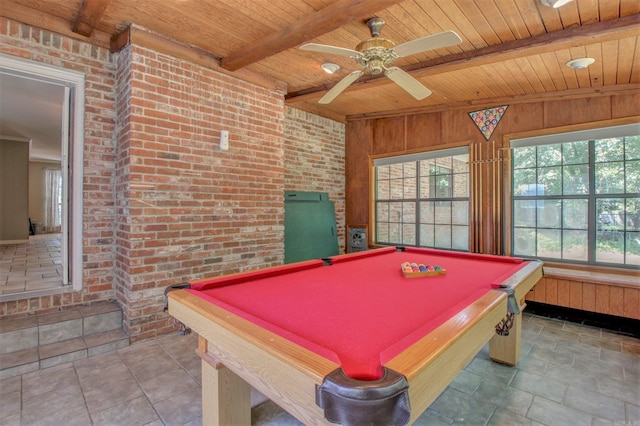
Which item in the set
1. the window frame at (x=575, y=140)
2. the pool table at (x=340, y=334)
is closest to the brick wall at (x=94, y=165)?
the pool table at (x=340, y=334)

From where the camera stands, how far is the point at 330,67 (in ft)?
10.5

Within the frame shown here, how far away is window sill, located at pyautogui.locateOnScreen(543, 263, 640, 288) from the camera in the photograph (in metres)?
3.05

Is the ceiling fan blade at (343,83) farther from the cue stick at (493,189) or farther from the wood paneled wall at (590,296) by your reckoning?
the wood paneled wall at (590,296)

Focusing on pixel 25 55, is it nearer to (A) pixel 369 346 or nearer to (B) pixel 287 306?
(B) pixel 287 306

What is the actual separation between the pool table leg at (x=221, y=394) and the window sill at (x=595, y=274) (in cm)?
341

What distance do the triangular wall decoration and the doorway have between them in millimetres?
4325

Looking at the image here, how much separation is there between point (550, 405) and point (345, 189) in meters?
3.97

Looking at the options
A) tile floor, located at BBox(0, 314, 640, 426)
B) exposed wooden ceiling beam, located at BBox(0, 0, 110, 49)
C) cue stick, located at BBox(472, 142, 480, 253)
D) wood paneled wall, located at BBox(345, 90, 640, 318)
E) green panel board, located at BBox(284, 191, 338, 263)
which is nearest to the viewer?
tile floor, located at BBox(0, 314, 640, 426)

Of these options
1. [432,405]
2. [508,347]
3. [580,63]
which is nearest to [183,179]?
[432,405]

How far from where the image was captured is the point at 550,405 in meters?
1.90

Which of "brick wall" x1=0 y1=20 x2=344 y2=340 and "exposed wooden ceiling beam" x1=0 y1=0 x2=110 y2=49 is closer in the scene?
"exposed wooden ceiling beam" x1=0 y1=0 x2=110 y2=49

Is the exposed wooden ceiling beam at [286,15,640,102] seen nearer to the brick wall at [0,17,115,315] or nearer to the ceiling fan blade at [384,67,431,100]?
the ceiling fan blade at [384,67,431,100]

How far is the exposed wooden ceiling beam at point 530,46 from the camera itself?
2.17 metres

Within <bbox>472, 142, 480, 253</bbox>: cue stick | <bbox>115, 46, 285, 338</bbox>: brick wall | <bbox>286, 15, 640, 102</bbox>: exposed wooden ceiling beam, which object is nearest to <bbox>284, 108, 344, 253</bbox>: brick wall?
<bbox>115, 46, 285, 338</bbox>: brick wall
